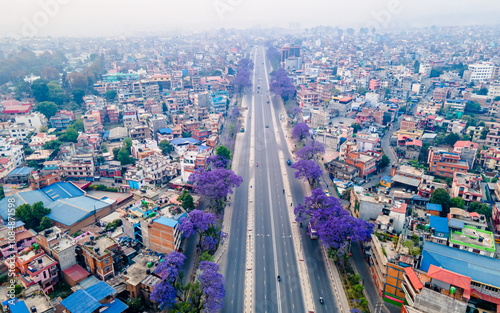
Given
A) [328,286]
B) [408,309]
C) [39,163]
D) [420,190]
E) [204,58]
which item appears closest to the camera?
[408,309]

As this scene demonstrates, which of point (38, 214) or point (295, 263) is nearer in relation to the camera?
point (295, 263)

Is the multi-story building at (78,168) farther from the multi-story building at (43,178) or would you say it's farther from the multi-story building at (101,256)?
the multi-story building at (101,256)

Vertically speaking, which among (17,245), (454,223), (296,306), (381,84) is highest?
(381,84)

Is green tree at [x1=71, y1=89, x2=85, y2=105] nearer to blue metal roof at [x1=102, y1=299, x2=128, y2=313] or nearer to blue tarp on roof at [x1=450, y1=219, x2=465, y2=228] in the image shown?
blue metal roof at [x1=102, y1=299, x2=128, y2=313]

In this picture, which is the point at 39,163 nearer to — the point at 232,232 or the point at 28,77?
the point at 232,232

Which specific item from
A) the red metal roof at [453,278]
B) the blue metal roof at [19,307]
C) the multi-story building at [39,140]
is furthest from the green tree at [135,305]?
the multi-story building at [39,140]

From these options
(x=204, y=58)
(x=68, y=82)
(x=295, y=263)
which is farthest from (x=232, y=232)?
(x=204, y=58)

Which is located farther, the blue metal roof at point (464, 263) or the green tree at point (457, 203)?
the green tree at point (457, 203)
